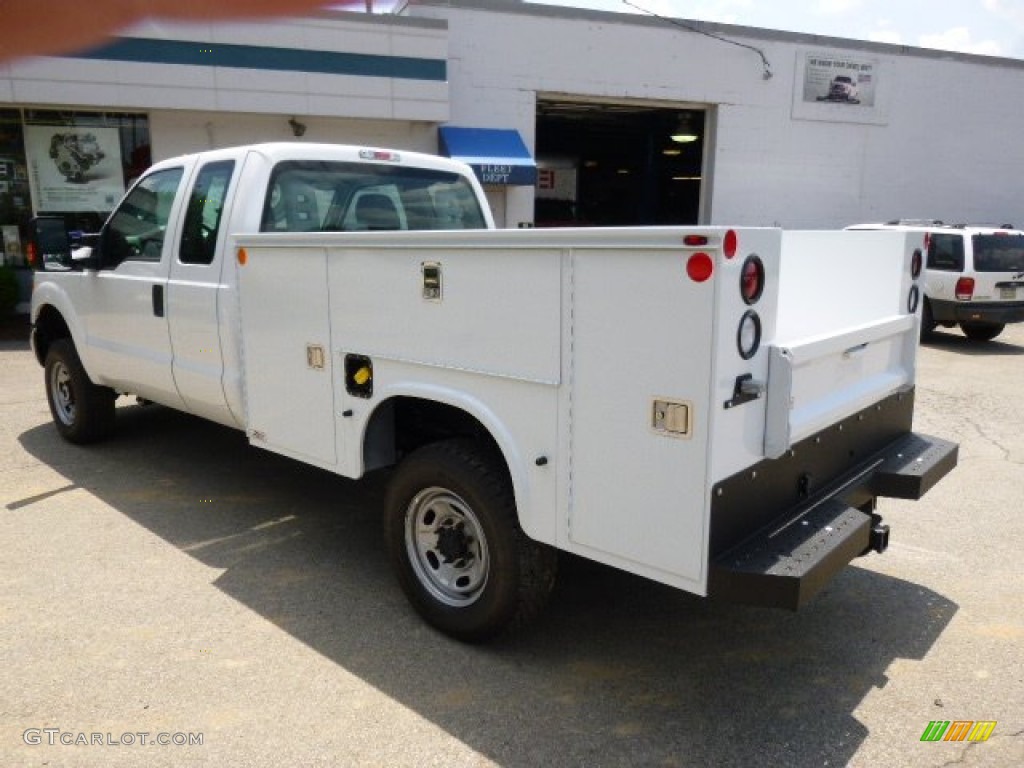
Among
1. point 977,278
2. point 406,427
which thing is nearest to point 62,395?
point 406,427

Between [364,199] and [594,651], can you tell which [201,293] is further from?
[594,651]

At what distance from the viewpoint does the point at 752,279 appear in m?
2.67

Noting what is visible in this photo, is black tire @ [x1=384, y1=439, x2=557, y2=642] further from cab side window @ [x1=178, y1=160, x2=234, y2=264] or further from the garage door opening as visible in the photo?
the garage door opening

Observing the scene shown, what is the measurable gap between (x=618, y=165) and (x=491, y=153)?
47.9ft

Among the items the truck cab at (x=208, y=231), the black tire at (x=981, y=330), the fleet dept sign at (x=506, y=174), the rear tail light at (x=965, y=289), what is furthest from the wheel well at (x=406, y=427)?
the fleet dept sign at (x=506, y=174)

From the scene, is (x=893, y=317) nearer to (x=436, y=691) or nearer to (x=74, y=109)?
(x=436, y=691)

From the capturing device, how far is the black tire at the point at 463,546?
129 inches

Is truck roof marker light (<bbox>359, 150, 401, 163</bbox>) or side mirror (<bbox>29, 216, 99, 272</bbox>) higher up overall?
truck roof marker light (<bbox>359, 150, 401, 163</bbox>)

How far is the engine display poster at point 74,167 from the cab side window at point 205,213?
11.7m

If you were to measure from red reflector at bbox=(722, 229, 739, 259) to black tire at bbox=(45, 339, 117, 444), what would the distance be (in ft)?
17.4

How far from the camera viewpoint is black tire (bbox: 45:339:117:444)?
6.28 m

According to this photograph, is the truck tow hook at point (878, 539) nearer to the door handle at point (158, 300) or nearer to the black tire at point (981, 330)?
the door handle at point (158, 300)

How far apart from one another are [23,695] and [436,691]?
1.57 m

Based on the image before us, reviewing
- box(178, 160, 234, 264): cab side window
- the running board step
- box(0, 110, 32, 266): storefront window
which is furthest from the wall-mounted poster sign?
the running board step
